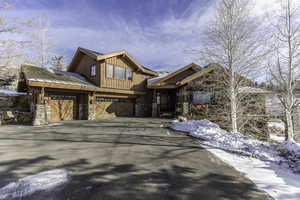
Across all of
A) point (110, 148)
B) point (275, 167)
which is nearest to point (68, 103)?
point (110, 148)

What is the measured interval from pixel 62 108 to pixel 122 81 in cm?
576

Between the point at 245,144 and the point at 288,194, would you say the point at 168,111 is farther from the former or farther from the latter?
the point at 288,194

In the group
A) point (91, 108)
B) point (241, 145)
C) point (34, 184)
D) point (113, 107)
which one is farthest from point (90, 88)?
point (241, 145)

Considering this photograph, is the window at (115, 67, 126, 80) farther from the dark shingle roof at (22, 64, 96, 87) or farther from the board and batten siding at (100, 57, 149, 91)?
the dark shingle roof at (22, 64, 96, 87)

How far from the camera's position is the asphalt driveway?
227cm

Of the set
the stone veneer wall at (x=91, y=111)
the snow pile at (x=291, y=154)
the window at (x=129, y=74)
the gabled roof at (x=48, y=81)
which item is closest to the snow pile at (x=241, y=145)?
the snow pile at (x=291, y=154)

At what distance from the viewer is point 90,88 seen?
1106cm

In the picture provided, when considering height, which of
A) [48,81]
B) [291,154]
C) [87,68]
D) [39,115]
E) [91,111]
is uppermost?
[87,68]

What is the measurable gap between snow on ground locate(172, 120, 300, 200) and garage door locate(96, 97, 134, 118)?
10.0 m

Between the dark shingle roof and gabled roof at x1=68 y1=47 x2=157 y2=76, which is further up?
gabled roof at x1=68 y1=47 x2=157 y2=76

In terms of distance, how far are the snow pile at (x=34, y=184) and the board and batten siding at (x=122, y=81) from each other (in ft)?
33.5

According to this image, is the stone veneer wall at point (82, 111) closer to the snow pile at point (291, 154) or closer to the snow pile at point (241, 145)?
the snow pile at point (241, 145)

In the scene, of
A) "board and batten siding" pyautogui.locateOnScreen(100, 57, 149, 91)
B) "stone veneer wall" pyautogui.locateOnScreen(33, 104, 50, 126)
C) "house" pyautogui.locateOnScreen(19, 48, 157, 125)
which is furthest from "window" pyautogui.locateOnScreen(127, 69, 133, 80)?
"stone veneer wall" pyautogui.locateOnScreen(33, 104, 50, 126)

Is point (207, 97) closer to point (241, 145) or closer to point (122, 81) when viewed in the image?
point (241, 145)
